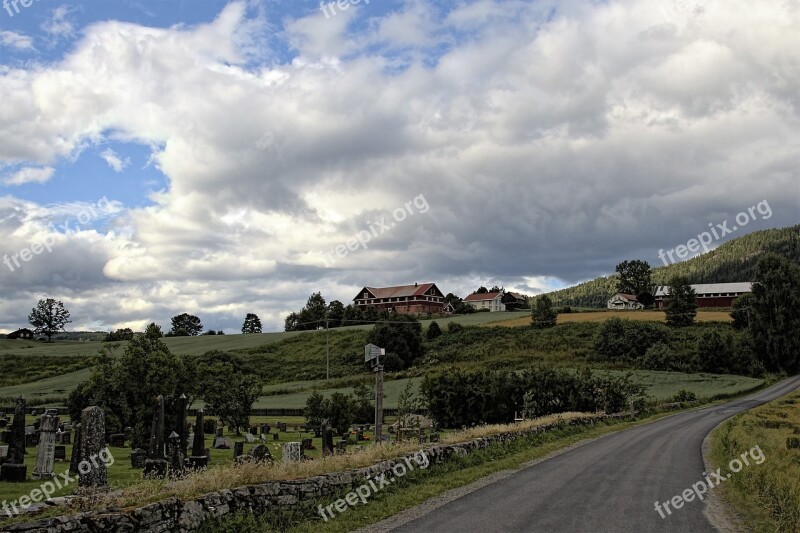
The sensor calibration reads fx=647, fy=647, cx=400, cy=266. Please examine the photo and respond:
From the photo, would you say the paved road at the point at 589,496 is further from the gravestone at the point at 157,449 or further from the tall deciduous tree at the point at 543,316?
the tall deciduous tree at the point at 543,316

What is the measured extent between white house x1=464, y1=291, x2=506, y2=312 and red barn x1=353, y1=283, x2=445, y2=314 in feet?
49.8

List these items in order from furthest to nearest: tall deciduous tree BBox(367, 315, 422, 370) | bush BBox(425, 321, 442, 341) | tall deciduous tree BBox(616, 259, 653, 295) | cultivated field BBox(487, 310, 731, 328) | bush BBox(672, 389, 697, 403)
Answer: tall deciduous tree BBox(616, 259, 653, 295)
cultivated field BBox(487, 310, 731, 328)
bush BBox(425, 321, 442, 341)
tall deciduous tree BBox(367, 315, 422, 370)
bush BBox(672, 389, 697, 403)

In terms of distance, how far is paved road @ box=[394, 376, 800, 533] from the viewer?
40.3 ft

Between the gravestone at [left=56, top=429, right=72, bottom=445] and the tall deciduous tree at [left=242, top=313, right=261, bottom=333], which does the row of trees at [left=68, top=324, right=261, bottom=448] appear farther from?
the tall deciduous tree at [left=242, top=313, right=261, bottom=333]

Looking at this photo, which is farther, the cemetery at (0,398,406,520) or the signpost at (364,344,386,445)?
the signpost at (364,344,386,445)

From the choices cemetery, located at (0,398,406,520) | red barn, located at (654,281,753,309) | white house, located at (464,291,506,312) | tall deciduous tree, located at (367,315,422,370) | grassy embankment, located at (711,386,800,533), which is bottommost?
grassy embankment, located at (711,386,800,533)

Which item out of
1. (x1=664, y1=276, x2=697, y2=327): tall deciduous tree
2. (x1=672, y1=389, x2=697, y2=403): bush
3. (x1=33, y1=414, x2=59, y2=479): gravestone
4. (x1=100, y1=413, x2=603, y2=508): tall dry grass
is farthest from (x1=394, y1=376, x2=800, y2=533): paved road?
(x1=664, y1=276, x2=697, y2=327): tall deciduous tree

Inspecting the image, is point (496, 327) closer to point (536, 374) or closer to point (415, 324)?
point (415, 324)

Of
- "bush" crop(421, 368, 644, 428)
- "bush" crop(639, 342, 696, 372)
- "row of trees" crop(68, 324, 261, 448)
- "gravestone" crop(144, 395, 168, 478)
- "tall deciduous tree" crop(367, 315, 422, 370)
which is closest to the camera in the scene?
"gravestone" crop(144, 395, 168, 478)

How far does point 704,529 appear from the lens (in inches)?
480

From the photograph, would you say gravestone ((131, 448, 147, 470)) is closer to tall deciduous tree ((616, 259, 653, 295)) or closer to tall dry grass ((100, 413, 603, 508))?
tall dry grass ((100, 413, 603, 508))

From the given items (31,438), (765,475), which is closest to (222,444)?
(31,438)

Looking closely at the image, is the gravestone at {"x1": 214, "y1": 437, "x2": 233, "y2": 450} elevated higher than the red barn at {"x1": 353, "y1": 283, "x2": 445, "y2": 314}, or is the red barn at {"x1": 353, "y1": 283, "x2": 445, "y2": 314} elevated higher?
the red barn at {"x1": 353, "y1": 283, "x2": 445, "y2": 314}

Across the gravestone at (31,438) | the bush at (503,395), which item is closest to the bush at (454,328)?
the bush at (503,395)
